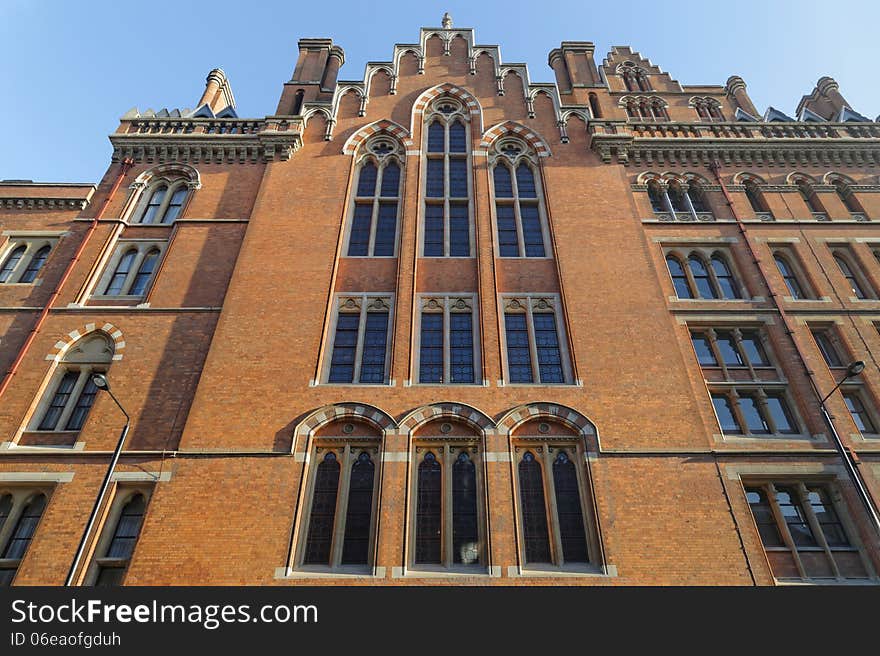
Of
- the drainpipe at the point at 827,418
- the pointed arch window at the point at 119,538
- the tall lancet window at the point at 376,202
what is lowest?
the pointed arch window at the point at 119,538

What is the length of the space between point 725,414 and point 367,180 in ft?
48.7

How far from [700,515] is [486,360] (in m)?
6.61

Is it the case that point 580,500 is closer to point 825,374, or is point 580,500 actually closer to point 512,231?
point 825,374

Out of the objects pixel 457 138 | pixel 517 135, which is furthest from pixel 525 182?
pixel 457 138

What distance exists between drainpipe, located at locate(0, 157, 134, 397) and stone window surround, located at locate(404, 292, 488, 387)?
1122cm

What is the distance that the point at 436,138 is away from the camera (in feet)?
77.4

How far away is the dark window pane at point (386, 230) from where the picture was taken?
20.0m

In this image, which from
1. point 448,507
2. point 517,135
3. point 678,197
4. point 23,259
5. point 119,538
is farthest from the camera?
point 517,135

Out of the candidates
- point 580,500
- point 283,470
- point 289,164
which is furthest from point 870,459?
point 289,164

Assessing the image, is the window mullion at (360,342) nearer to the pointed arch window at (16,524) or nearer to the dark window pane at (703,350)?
the pointed arch window at (16,524)

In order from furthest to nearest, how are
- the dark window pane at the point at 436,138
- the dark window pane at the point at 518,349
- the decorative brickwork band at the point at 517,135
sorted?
the dark window pane at the point at 436,138
the decorative brickwork band at the point at 517,135
the dark window pane at the point at 518,349

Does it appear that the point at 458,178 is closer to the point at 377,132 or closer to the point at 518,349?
the point at 377,132

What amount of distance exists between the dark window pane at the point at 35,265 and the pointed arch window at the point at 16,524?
8.11m

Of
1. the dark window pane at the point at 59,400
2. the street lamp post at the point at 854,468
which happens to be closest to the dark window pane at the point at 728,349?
the street lamp post at the point at 854,468
